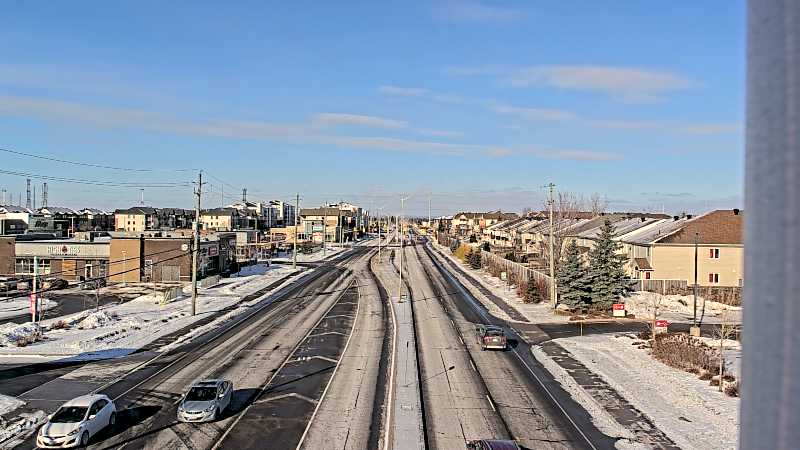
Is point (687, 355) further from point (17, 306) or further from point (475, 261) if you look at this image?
point (475, 261)

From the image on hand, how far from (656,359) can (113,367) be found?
2695 centimetres

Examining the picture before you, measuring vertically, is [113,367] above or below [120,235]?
below

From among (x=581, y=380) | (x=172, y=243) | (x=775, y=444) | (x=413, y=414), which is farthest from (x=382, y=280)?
(x=775, y=444)

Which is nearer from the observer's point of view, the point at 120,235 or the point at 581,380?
the point at 581,380

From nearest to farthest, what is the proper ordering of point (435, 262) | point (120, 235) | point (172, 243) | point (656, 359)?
point (656, 359), point (172, 243), point (120, 235), point (435, 262)

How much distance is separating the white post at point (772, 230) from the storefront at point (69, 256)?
75229 millimetres

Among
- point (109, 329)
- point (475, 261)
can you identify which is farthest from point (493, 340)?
point (475, 261)

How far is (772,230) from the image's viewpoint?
195 cm

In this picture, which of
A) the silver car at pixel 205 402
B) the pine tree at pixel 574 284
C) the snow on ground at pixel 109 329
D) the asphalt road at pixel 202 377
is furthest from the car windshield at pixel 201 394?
the pine tree at pixel 574 284

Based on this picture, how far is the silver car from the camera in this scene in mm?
21406

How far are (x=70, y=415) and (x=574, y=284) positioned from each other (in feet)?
122

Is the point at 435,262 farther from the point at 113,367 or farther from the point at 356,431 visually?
the point at 356,431

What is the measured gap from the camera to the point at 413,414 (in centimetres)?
2242

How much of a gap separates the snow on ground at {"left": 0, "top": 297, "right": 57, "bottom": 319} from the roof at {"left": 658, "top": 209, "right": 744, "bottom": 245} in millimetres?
54458
